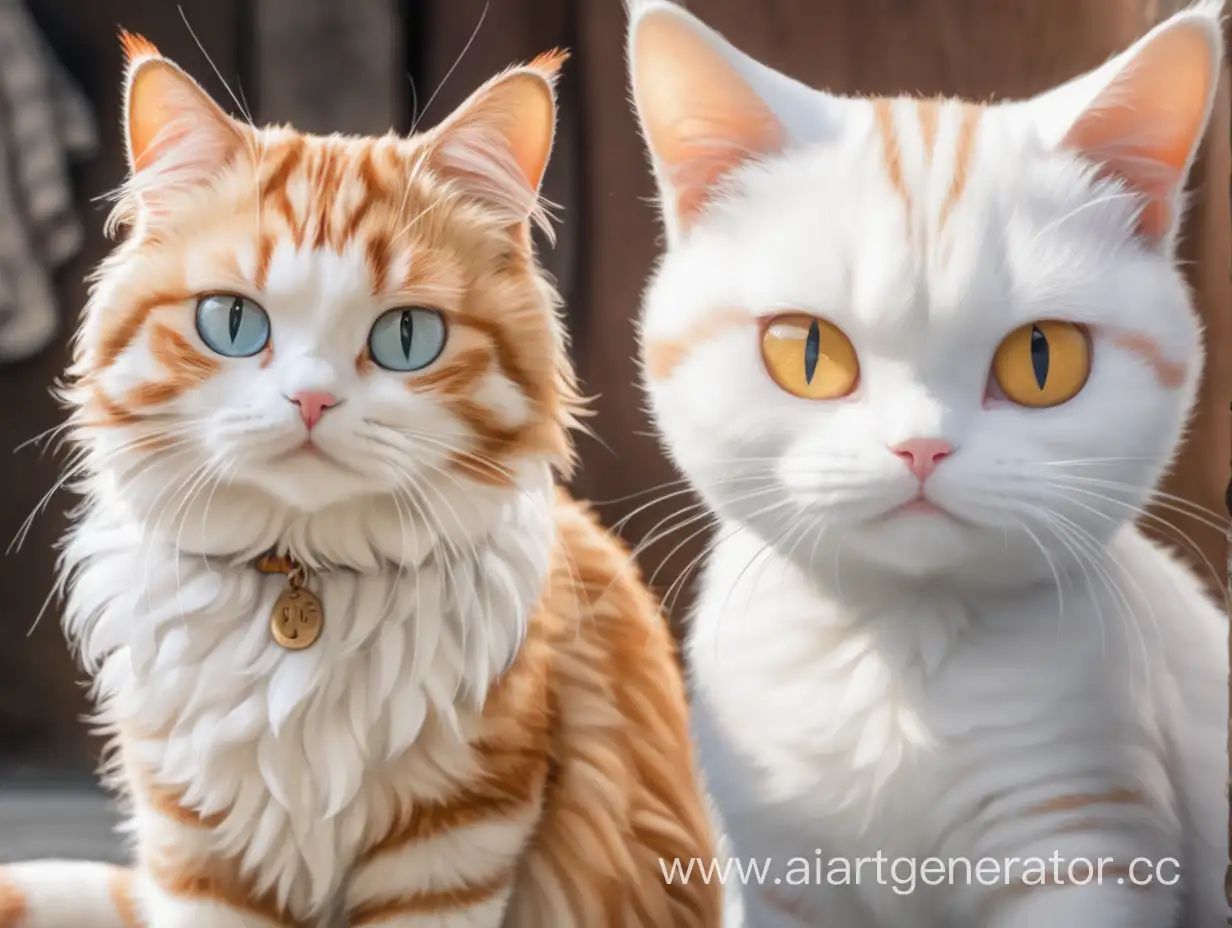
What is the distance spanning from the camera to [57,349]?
105 centimetres

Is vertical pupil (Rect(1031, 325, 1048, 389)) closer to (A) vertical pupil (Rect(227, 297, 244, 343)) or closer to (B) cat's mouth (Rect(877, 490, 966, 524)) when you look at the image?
(B) cat's mouth (Rect(877, 490, 966, 524))

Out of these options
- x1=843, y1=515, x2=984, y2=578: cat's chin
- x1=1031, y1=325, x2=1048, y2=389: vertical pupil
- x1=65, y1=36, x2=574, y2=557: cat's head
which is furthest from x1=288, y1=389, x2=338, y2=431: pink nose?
x1=1031, y1=325, x2=1048, y2=389: vertical pupil

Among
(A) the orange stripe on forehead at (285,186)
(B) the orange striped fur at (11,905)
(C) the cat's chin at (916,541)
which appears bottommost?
(B) the orange striped fur at (11,905)

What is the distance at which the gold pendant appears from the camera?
85 centimetres

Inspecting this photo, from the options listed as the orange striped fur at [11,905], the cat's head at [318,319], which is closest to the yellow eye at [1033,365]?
the cat's head at [318,319]

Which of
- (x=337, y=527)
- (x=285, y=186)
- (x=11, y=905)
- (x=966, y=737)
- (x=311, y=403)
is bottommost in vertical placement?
(x=11, y=905)

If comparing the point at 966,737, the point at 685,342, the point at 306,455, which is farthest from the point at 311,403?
the point at 966,737

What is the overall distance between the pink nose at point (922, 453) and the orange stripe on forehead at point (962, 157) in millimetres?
161

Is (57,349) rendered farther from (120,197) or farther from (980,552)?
(980,552)

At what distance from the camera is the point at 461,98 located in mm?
991

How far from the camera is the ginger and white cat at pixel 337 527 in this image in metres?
0.81

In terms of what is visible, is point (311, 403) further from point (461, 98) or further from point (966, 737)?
point (966, 737)

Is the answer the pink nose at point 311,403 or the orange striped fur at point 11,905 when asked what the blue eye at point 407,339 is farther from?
the orange striped fur at point 11,905

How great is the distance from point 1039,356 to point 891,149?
0.18 meters
